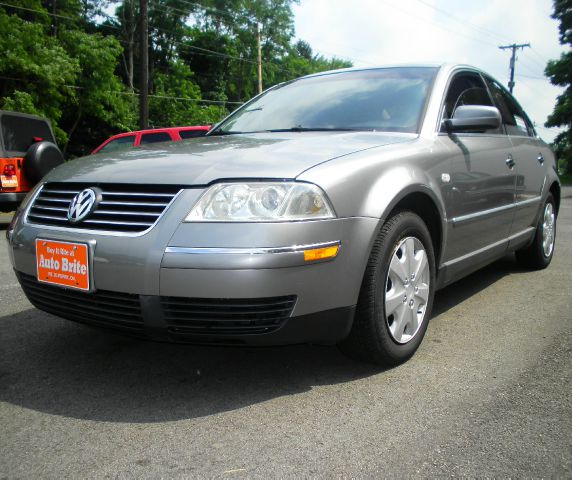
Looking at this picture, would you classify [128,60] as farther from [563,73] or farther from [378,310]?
[378,310]

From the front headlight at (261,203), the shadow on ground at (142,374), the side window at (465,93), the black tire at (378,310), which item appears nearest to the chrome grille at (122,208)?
the front headlight at (261,203)

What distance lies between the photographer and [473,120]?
311 cm

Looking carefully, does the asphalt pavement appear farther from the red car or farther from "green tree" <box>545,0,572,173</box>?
"green tree" <box>545,0,572,173</box>

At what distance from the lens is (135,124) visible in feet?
100

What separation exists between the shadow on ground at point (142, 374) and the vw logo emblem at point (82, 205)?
0.73 m

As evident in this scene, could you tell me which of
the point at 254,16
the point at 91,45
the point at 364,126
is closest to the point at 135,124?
the point at 91,45

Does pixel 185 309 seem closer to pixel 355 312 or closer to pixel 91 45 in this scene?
pixel 355 312

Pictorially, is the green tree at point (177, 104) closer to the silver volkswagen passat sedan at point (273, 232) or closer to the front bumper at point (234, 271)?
the silver volkswagen passat sedan at point (273, 232)

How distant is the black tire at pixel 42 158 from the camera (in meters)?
7.86

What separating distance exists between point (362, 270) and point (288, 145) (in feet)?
2.29

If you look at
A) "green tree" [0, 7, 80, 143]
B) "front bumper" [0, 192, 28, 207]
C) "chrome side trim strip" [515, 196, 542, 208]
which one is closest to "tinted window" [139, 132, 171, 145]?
"front bumper" [0, 192, 28, 207]

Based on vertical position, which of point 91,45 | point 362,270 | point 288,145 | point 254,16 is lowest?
point 362,270

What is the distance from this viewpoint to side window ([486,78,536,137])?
4.16 meters

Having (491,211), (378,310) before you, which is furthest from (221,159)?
(491,211)
